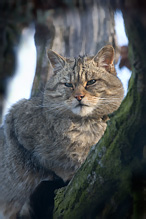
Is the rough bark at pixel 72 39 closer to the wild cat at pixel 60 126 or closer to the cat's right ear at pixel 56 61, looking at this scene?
the cat's right ear at pixel 56 61

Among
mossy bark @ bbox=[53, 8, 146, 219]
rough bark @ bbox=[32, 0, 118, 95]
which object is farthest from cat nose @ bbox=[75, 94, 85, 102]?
rough bark @ bbox=[32, 0, 118, 95]

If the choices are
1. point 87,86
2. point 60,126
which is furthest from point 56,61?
point 60,126

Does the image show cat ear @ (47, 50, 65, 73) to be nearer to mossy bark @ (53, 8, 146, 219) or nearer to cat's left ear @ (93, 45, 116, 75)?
cat's left ear @ (93, 45, 116, 75)

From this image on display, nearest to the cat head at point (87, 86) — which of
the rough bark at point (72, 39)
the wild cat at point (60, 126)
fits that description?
the wild cat at point (60, 126)

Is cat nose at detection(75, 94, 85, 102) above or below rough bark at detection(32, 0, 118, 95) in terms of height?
below

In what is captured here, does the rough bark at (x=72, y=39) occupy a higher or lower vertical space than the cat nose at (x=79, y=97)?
higher

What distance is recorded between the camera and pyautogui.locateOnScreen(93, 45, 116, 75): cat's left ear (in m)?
2.15

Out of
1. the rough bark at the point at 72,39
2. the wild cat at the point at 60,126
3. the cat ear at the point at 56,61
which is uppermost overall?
the rough bark at the point at 72,39

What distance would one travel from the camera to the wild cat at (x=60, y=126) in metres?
2.16

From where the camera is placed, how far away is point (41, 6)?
1.13 metres

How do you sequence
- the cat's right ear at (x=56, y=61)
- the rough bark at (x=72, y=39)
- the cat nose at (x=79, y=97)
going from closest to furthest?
the cat nose at (x=79, y=97), the cat's right ear at (x=56, y=61), the rough bark at (x=72, y=39)

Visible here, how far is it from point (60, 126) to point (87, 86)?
Answer: 1.30 feet

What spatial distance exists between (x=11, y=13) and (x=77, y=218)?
1.10m

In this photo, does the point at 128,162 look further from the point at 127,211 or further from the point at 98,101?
the point at 98,101
